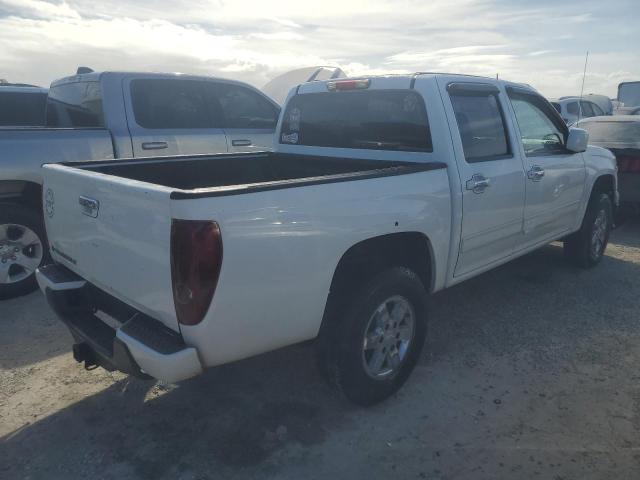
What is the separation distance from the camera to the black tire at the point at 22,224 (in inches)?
175

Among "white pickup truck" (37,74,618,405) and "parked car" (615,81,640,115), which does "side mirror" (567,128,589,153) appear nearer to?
"white pickup truck" (37,74,618,405)

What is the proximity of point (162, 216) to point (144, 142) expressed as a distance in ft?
11.0

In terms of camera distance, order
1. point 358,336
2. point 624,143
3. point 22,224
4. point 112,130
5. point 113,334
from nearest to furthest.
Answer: point 113,334
point 358,336
point 22,224
point 112,130
point 624,143

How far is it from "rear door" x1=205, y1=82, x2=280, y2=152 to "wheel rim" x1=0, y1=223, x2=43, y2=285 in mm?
2251

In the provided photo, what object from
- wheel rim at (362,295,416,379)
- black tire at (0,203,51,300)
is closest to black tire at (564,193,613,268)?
wheel rim at (362,295,416,379)

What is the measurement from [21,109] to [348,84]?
17.9 feet

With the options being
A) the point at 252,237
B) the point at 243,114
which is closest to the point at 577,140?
the point at 252,237

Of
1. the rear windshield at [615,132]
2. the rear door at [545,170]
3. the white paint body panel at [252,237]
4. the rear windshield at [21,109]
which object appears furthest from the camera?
the rear windshield at [615,132]

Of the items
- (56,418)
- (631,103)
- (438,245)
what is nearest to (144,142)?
(56,418)

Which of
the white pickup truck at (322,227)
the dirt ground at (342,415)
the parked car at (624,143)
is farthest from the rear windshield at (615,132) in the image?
the dirt ground at (342,415)

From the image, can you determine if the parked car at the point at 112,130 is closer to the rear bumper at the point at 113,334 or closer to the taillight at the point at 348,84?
the rear bumper at the point at 113,334

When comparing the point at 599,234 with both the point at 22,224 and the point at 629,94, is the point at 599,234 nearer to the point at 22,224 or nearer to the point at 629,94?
the point at 22,224

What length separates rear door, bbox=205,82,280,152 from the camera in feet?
19.4

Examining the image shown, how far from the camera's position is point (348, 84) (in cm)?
382
